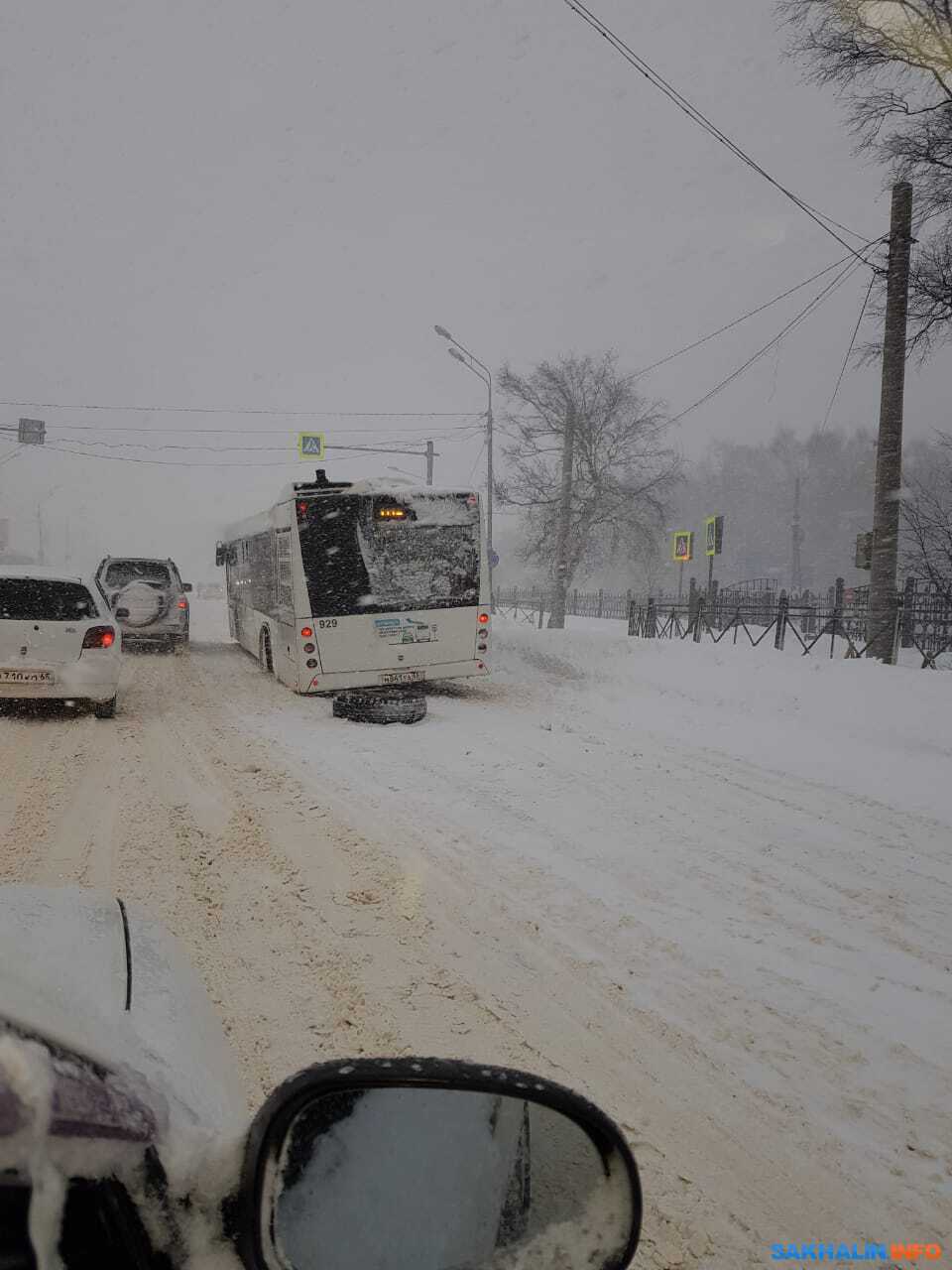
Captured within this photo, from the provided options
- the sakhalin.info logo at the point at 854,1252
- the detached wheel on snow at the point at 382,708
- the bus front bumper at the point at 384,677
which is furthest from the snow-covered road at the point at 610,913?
the bus front bumper at the point at 384,677

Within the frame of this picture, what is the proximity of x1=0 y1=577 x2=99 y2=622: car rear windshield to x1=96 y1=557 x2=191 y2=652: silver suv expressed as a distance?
7684 millimetres

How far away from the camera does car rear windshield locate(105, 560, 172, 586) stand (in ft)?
57.8

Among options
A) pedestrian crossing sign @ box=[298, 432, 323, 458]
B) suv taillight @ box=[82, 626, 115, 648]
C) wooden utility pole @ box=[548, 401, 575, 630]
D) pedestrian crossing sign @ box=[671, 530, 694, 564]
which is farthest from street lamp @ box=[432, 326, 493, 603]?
suv taillight @ box=[82, 626, 115, 648]

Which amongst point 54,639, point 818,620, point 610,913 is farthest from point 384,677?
point 818,620

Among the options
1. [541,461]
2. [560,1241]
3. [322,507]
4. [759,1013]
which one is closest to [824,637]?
[541,461]

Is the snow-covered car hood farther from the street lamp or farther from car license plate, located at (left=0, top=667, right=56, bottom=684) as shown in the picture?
the street lamp

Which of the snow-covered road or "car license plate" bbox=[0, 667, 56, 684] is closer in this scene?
the snow-covered road

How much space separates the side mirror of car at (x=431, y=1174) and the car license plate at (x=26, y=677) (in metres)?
9.20

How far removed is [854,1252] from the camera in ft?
7.05

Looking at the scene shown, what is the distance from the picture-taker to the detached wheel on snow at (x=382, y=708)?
9648 mm

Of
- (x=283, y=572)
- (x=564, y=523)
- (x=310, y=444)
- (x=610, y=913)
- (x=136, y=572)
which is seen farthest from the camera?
(x=310, y=444)

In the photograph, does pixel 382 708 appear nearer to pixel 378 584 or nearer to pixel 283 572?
pixel 378 584

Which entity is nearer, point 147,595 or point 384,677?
point 384,677

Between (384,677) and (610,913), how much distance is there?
7.04 m
